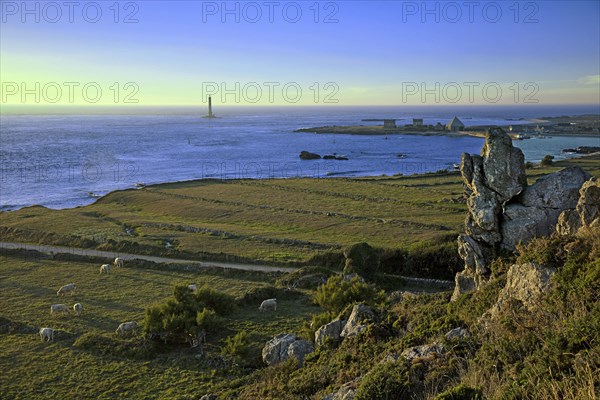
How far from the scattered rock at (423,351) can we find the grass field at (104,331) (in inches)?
327

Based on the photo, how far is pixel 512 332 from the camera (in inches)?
468

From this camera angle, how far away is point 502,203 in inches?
736

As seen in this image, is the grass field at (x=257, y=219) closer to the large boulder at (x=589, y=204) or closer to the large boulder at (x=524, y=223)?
the large boulder at (x=524, y=223)

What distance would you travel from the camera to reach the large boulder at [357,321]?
57.1 ft

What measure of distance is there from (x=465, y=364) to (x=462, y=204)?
1827 inches

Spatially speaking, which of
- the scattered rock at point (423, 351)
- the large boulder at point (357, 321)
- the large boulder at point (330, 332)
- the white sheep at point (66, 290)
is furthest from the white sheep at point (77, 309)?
the scattered rock at point (423, 351)

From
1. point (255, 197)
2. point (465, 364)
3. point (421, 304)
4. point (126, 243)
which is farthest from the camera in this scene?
point (255, 197)

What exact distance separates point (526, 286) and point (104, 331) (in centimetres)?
1882

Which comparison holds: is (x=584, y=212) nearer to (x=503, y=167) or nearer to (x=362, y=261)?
(x=503, y=167)

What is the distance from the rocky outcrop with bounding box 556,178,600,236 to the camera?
15.3 metres

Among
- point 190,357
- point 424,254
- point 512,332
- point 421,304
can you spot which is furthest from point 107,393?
point 424,254

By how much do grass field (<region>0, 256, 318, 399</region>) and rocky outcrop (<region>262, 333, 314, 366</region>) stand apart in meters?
1.26

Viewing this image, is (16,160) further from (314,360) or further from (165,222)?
(314,360)

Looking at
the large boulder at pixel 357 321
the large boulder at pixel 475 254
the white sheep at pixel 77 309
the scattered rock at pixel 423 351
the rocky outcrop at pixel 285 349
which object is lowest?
the white sheep at pixel 77 309
